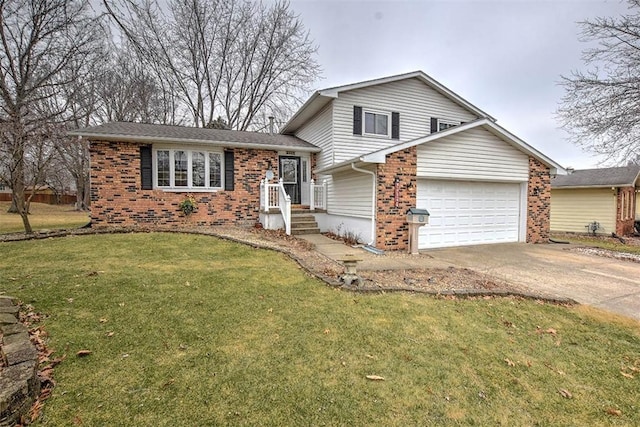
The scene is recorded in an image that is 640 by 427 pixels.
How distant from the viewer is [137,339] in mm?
3119

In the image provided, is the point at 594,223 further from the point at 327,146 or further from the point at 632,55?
the point at 327,146

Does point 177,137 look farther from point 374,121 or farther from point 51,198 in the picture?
point 51,198

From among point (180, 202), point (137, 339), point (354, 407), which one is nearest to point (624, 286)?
point (354, 407)

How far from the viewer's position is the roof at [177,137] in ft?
31.4

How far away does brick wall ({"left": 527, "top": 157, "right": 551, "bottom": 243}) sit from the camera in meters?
10.5

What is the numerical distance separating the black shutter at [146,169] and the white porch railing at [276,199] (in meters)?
3.78

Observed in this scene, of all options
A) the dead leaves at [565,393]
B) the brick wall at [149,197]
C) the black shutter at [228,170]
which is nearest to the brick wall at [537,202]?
the dead leaves at [565,393]

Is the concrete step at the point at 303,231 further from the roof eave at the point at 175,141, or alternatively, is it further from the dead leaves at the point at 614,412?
the dead leaves at the point at 614,412

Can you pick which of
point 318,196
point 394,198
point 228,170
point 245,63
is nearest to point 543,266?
point 394,198

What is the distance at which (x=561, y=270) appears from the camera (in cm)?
687

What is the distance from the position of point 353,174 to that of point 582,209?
1478 cm

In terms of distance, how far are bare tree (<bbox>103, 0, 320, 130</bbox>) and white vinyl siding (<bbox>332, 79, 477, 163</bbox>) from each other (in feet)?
31.0

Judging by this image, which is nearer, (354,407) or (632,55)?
(354,407)

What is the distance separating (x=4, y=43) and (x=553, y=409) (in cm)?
2050
